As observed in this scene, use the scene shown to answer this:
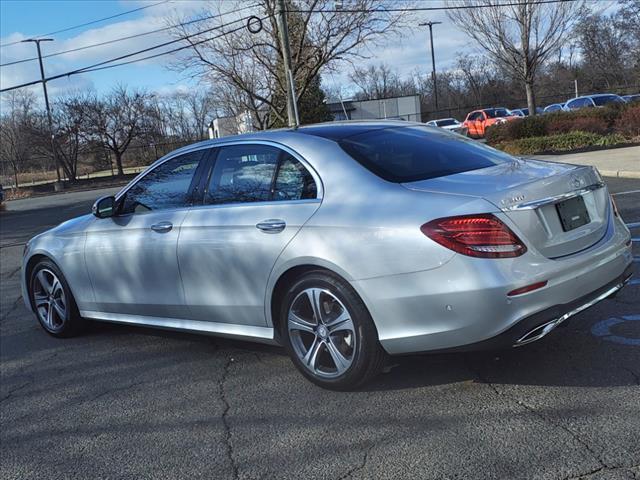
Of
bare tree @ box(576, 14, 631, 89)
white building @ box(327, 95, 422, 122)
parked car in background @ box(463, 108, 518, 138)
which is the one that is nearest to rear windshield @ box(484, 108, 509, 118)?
parked car in background @ box(463, 108, 518, 138)

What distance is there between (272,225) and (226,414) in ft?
3.89

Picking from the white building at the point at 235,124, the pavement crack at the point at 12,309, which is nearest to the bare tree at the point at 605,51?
the white building at the point at 235,124

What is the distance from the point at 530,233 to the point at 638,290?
96.8 inches

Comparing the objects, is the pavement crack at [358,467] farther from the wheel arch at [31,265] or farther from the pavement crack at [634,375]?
the wheel arch at [31,265]

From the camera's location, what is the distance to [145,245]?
4.67 m

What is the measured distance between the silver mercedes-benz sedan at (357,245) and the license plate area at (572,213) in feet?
0.03

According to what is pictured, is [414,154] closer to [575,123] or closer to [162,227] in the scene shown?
[162,227]

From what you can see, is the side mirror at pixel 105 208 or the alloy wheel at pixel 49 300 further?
the alloy wheel at pixel 49 300

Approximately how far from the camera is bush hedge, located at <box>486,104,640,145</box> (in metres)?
19.6

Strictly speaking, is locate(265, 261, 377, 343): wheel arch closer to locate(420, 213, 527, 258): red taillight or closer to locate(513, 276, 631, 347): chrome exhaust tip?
locate(420, 213, 527, 258): red taillight

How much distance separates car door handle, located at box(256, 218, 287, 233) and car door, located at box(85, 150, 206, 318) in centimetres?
84

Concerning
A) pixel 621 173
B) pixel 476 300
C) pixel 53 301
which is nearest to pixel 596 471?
pixel 476 300

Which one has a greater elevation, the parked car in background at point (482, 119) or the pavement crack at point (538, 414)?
the parked car in background at point (482, 119)

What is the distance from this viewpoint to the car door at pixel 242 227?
12.8 ft
